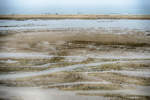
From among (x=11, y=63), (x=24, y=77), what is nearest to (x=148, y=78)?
(x=24, y=77)

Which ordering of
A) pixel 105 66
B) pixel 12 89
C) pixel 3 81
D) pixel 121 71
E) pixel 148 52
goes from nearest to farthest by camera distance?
pixel 12 89 < pixel 3 81 < pixel 121 71 < pixel 105 66 < pixel 148 52

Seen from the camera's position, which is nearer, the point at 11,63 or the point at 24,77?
the point at 24,77

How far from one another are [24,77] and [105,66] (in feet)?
8.97

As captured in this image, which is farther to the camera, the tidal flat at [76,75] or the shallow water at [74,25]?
the shallow water at [74,25]

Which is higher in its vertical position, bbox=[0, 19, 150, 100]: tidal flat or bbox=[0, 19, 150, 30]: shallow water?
bbox=[0, 19, 150, 30]: shallow water

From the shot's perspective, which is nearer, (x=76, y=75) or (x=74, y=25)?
(x=76, y=75)

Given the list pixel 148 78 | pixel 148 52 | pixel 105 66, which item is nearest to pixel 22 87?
pixel 105 66

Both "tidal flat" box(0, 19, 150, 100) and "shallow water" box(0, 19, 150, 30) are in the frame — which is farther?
"shallow water" box(0, 19, 150, 30)

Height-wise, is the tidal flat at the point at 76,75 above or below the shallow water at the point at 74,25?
below

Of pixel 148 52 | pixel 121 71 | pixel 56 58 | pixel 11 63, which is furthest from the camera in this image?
pixel 148 52

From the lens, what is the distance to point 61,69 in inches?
258

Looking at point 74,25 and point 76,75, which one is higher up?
point 74,25

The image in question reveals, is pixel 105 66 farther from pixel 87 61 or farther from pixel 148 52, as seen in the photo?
pixel 148 52

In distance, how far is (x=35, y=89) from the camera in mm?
4926
